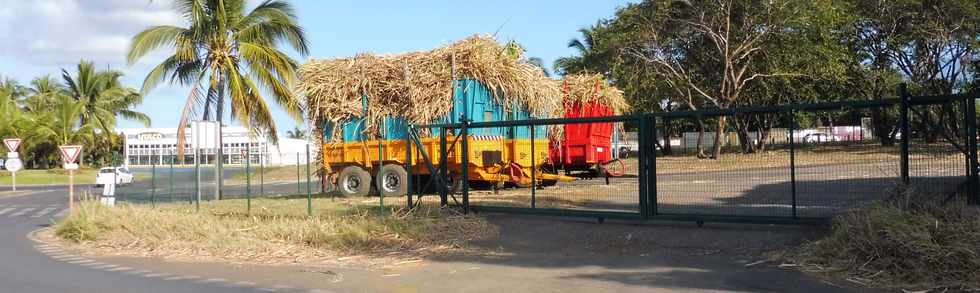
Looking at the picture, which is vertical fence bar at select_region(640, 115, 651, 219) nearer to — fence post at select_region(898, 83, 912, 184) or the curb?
fence post at select_region(898, 83, 912, 184)

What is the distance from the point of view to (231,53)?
2161cm

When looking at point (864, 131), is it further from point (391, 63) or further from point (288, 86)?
point (288, 86)

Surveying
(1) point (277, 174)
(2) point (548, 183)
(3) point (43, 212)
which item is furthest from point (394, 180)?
(1) point (277, 174)

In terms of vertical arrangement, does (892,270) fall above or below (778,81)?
below

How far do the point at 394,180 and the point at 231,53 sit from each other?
7553mm

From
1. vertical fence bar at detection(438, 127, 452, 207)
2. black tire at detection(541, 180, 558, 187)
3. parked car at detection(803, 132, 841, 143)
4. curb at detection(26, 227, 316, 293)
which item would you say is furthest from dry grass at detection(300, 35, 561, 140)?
parked car at detection(803, 132, 841, 143)

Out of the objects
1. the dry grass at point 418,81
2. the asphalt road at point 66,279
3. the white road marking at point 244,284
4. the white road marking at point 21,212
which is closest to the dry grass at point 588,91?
the dry grass at point 418,81

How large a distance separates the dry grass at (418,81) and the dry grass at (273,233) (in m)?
3.22

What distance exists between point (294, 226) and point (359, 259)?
6.85 ft

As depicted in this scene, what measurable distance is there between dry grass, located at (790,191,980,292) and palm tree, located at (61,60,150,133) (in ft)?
191

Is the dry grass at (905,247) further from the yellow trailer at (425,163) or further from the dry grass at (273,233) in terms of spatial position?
the yellow trailer at (425,163)

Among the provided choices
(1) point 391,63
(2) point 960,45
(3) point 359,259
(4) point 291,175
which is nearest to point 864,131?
(3) point 359,259

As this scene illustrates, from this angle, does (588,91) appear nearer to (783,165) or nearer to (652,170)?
(652,170)

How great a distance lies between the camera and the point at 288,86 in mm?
21750
